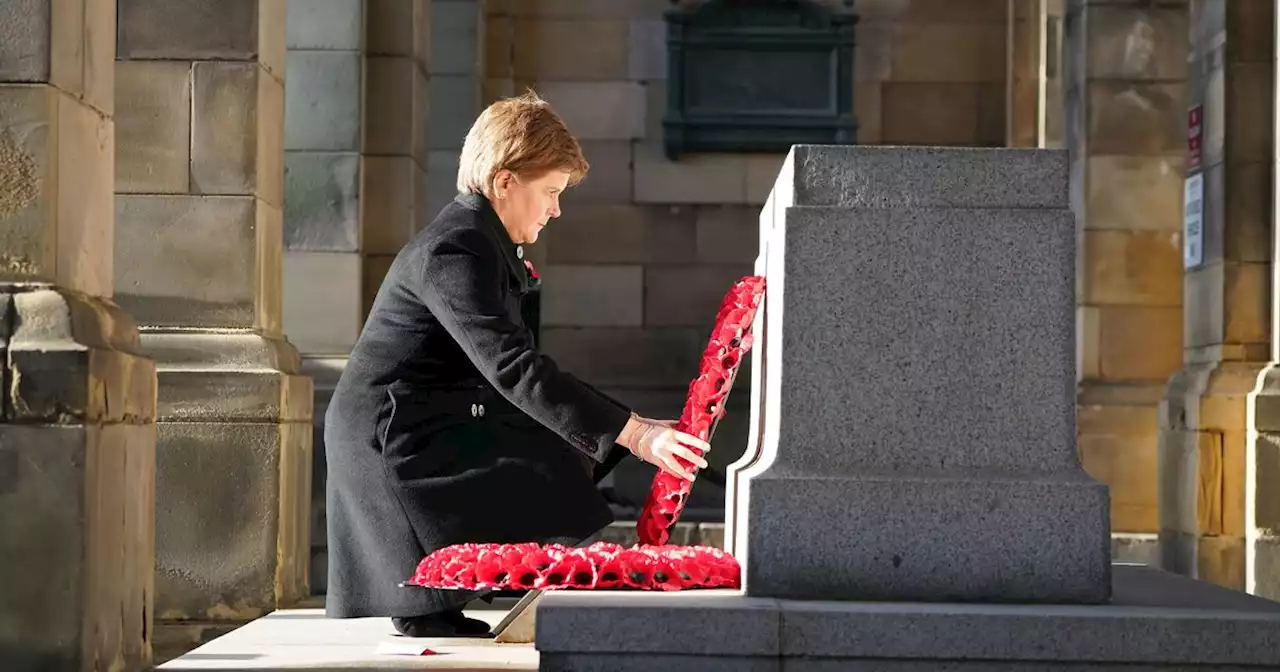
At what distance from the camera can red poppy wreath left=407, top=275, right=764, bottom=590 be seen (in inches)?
220

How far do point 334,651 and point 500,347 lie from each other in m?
1.16

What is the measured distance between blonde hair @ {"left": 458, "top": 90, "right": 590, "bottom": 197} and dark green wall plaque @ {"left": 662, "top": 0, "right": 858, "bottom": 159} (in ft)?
29.0

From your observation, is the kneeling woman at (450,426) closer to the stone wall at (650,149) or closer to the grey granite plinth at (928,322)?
the grey granite plinth at (928,322)

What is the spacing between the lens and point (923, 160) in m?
5.45

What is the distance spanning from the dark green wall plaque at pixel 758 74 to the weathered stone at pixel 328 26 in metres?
3.30

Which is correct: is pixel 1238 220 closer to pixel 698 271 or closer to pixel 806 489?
pixel 698 271

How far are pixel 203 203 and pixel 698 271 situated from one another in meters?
6.38

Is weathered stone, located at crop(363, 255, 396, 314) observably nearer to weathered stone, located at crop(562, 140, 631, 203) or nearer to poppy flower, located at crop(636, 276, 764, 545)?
weathered stone, located at crop(562, 140, 631, 203)

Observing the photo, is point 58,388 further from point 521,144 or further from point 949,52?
point 949,52

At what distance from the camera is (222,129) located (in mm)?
9609

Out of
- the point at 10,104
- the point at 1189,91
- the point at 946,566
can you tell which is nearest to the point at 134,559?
the point at 10,104

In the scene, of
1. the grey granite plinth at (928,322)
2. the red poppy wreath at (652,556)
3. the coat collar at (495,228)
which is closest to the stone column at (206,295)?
the coat collar at (495,228)

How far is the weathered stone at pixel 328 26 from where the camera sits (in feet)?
41.5

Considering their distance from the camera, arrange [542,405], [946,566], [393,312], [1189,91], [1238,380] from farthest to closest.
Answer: [1189,91]
[1238,380]
[393,312]
[542,405]
[946,566]
